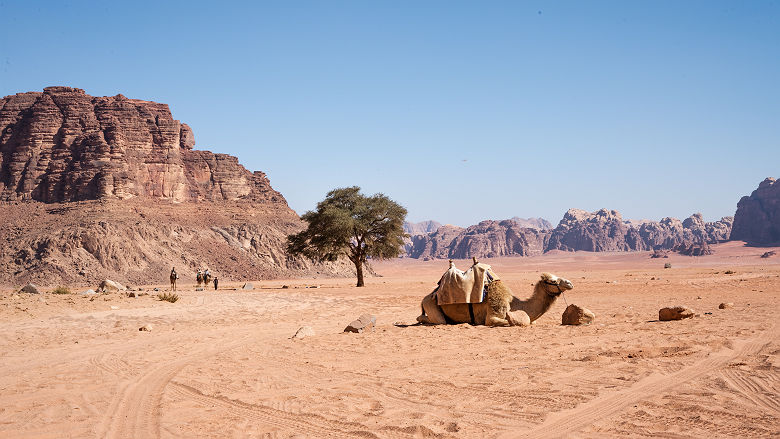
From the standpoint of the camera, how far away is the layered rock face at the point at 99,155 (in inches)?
3241

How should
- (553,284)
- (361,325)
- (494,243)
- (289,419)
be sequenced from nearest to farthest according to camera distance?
1. (289,419)
2. (553,284)
3. (361,325)
4. (494,243)

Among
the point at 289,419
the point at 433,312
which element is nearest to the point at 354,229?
the point at 433,312

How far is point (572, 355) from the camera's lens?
1037 cm

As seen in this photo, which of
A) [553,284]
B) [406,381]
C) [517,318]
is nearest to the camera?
[406,381]

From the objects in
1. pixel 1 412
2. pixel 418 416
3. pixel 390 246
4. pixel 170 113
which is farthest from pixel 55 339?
pixel 170 113

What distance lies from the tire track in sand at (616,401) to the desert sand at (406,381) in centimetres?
2

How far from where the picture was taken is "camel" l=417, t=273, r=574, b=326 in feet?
49.0

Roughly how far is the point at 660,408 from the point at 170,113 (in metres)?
103

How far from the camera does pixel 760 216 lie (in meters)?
150

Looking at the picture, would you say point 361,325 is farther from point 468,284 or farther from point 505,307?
point 505,307

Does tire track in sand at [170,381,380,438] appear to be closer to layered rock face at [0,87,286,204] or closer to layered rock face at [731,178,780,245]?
layered rock face at [0,87,286,204]

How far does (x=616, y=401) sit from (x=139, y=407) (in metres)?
6.04

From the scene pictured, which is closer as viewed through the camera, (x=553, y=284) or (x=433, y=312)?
(x=553, y=284)

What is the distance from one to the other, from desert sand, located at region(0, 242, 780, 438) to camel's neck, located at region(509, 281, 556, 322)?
944 millimetres
